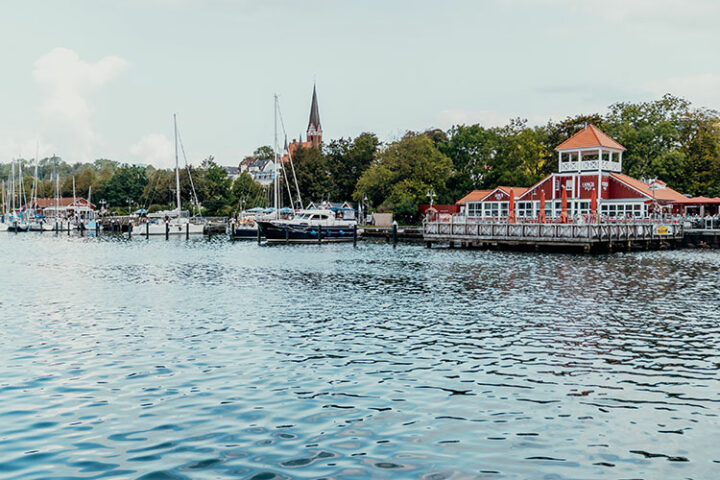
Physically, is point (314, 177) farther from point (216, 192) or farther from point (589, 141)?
point (589, 141)

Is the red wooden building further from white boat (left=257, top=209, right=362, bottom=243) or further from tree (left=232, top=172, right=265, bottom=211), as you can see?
tree (left=232, top=172, right=265, bottom=211)

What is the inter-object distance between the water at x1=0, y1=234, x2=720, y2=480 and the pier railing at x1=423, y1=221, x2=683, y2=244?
24.2m

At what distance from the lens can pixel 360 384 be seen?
42.0 ft

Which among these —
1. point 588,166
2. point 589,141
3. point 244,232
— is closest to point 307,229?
point 244,232

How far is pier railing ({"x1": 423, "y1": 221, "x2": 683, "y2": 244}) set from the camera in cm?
5094

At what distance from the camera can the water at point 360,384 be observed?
29.7ft

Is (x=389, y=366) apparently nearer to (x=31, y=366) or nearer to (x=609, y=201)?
(x=31, y=366)

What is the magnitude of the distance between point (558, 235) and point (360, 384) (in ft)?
139

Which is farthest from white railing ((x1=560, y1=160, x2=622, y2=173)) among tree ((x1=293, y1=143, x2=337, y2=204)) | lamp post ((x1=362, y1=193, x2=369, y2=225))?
tree ((x1=293, y1=143, x2=337, y2=204))

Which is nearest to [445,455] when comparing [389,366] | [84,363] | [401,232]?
[389,366]

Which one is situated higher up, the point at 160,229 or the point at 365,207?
the point at 365,207

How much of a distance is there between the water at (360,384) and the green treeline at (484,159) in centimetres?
5956

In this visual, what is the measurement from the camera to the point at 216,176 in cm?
13800

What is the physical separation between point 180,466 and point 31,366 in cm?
727
